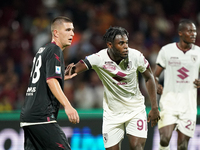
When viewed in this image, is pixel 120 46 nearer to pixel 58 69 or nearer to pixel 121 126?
Result: pixel 121 126

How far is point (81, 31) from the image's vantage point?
1062 cm

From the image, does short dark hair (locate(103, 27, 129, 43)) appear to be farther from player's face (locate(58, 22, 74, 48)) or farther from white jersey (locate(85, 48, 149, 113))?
player's face (locate(58, 22, 74, 48))

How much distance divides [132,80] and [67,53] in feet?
15.6

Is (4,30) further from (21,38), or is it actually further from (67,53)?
(67,53)

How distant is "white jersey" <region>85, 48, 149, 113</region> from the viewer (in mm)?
5289

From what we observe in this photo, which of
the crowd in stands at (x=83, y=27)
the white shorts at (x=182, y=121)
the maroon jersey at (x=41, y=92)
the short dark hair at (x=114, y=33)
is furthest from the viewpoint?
the crowd in stands at (x=83, y=27)

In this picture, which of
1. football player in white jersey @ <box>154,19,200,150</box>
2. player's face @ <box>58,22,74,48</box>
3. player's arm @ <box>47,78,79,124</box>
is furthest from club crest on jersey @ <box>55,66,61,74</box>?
football player in white jersey @ <box>154,19,200,150</box>

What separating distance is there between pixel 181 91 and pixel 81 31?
4.96 m

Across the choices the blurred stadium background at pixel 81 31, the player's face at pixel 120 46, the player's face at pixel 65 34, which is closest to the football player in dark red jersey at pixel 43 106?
the player's face at pixel 65 34

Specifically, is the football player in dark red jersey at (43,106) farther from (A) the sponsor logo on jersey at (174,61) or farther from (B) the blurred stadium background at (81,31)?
(B) the blurred stadium background at (81,31)

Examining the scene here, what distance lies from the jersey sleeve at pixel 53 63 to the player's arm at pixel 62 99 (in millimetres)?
70

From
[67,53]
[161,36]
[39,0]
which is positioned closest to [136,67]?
[67,53]

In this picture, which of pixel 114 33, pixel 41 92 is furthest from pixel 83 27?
pixel 41 92

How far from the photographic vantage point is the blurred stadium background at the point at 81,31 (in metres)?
8.87
